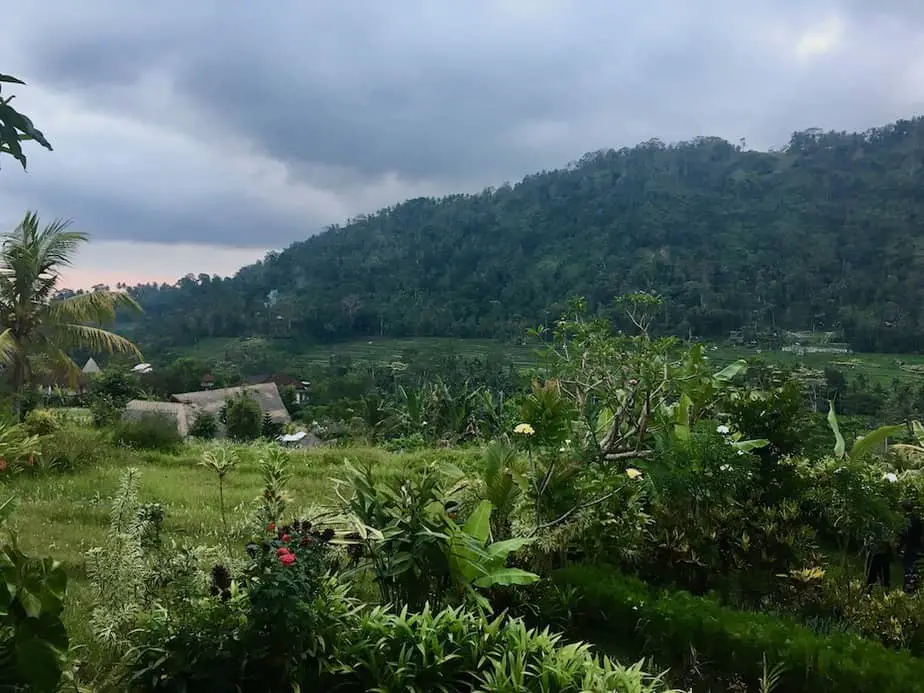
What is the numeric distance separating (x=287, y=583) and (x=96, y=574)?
1.07 m

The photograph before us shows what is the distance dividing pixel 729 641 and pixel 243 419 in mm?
12729

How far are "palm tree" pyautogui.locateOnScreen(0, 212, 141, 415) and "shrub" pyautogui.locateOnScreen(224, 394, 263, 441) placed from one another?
2657 millimetres

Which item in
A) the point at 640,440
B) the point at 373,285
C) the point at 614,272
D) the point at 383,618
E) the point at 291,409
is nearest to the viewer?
the point at 383,618

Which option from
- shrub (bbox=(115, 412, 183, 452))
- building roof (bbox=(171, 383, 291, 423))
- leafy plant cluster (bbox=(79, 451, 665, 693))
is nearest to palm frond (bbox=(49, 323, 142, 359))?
shrub (bbox=(115, 412, 183, 452))

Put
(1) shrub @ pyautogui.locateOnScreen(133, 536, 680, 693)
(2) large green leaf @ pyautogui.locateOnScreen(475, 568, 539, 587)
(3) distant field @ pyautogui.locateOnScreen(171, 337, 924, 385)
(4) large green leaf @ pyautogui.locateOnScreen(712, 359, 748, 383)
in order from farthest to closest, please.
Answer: (3) distant field @ pyautogui.locateOnScreen(171, 337, 924, 385)
(4) large green leaf @ pyautogui.locateOnScreen(712, 359, 748, 383)
(2) large green leaf @ pyautogui.locateOnScreen(475, 568, 539, 587)
(1) shrub @ pyautogui.locateOnScreen(133, 536, 680, 693)

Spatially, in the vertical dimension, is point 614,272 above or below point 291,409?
above

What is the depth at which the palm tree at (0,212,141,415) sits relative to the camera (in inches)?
412

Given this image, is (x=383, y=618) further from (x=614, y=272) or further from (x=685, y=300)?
(x=614, y=272)

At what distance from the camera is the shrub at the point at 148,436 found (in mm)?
8102

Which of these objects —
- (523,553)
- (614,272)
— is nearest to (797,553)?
(523,553)

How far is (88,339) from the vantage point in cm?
1173

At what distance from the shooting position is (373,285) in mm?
60250

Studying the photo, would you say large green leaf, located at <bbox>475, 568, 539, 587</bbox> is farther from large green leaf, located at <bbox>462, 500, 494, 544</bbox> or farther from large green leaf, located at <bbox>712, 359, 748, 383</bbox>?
large green leaf, located at <bbox>712, 359, 748, 383</bbox>

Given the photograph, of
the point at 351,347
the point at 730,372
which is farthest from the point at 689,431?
the point at 351,347
